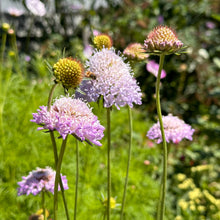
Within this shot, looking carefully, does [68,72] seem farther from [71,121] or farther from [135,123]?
[135,123]

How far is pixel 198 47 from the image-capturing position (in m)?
3.08

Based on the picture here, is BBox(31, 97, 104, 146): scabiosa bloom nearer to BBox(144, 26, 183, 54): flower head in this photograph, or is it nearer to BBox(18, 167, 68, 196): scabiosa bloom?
BBox(144, 26, 183, 54): flower head

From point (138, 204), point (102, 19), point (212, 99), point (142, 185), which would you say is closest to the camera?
point (138, 204)

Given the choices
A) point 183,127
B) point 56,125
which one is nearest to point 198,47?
point 183,127

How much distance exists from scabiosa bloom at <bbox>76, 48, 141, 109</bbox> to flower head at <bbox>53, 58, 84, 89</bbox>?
0.26 ft

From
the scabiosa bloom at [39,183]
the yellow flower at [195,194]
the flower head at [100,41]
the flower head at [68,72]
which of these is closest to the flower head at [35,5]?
the flower head at [68,72]

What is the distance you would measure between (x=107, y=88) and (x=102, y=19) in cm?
345

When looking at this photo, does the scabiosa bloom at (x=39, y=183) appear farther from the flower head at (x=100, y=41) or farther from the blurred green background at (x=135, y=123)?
the flower head at (x=100, y=41)

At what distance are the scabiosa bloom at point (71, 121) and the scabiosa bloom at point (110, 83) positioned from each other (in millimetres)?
95

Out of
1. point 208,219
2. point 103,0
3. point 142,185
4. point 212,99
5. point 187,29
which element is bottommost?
point 208,219

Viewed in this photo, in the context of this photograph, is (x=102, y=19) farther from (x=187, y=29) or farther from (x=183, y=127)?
(x=183, y=127)

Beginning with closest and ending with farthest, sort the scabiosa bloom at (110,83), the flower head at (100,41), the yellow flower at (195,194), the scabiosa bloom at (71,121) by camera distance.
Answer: the scabiosa bloom at (71,121)
the scabiosa bloom at (110,83)
the flower head at (100,41)
the yellow flower at (195,194)

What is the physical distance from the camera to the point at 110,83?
746 millimetres

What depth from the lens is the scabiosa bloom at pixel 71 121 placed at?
0.58 metres
